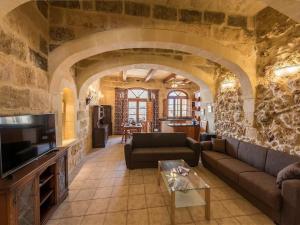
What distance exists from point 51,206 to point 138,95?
7528mm

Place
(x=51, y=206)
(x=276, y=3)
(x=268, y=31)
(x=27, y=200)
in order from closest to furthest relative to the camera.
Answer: (x=27, y=200)
(x=276, y=3)
(x=51, y=206)
(x=268, y=31)

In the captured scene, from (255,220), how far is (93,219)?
2.06 m

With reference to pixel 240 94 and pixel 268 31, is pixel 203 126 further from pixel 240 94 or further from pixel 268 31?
pixel 268 31

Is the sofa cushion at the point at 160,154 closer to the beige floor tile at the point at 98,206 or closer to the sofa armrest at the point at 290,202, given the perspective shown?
the beige floor tile at the point at 98,206

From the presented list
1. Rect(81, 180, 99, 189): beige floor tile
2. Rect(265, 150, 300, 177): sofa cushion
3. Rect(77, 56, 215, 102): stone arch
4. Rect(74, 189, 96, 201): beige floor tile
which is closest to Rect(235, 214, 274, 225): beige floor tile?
Rect(265, 150, 300, 177): sofa cushion

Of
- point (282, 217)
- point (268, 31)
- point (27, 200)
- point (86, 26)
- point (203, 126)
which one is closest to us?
point (27, 200)

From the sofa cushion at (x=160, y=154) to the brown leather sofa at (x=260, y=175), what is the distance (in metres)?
0.38

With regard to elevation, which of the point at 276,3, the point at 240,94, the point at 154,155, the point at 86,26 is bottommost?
the point at 154,155

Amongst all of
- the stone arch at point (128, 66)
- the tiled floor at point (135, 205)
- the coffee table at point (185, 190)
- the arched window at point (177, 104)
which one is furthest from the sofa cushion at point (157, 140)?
the arched window at point (177, 104)

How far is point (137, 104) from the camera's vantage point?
9.38 metres

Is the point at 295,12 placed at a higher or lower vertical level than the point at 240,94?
higher

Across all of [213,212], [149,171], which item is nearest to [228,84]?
[149,171]

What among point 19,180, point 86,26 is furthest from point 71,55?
point 19,180

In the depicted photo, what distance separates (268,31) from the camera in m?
3.14
